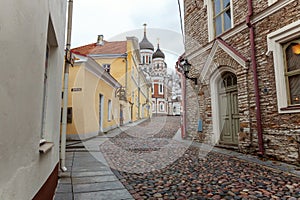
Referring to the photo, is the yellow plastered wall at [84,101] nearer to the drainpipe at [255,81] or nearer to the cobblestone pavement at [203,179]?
the cobblestone pavement at [203,179]

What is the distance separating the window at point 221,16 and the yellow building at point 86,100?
5528mm

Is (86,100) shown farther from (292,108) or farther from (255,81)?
(292,108)

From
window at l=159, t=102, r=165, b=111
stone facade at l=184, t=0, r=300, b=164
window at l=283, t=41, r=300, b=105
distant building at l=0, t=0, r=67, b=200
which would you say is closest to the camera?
distant building at l=0, t=0, r=67, b=200


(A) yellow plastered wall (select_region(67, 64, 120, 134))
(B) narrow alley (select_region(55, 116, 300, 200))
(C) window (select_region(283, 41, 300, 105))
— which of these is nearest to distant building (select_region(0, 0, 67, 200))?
(B) narrow alley (select_region(55, 116, 300, 200))

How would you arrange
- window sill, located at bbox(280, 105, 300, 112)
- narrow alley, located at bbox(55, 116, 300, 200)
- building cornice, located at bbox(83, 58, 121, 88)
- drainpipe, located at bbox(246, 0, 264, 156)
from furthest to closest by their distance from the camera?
building cornice, located at bbox(83, 58, 121, 88)
drainpipe, located at bbox(246, 0, 264, 156)
window sill, located at bbox(280, 105, 300, 112)
narrow alley, located at bbox(55, 116, 300, 200)

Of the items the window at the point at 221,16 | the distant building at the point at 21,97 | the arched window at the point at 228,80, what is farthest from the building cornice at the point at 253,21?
the distant building at the point at 21,97

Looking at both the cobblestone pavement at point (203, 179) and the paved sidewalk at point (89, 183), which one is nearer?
the paved sidewalk at point (89, 183)

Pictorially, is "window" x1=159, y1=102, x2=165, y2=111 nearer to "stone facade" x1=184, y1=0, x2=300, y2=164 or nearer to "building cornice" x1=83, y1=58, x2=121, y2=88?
"building cornice" x1=83, y1=58, x2=121, y2=88

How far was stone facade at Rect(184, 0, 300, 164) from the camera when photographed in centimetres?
494

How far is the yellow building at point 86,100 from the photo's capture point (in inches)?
357

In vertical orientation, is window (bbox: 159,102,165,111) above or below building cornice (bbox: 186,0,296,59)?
below

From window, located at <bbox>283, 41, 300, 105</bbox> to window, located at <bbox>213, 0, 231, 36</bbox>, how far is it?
2.44m

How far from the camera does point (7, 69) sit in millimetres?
1178

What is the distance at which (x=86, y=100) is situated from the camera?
31.4ft
